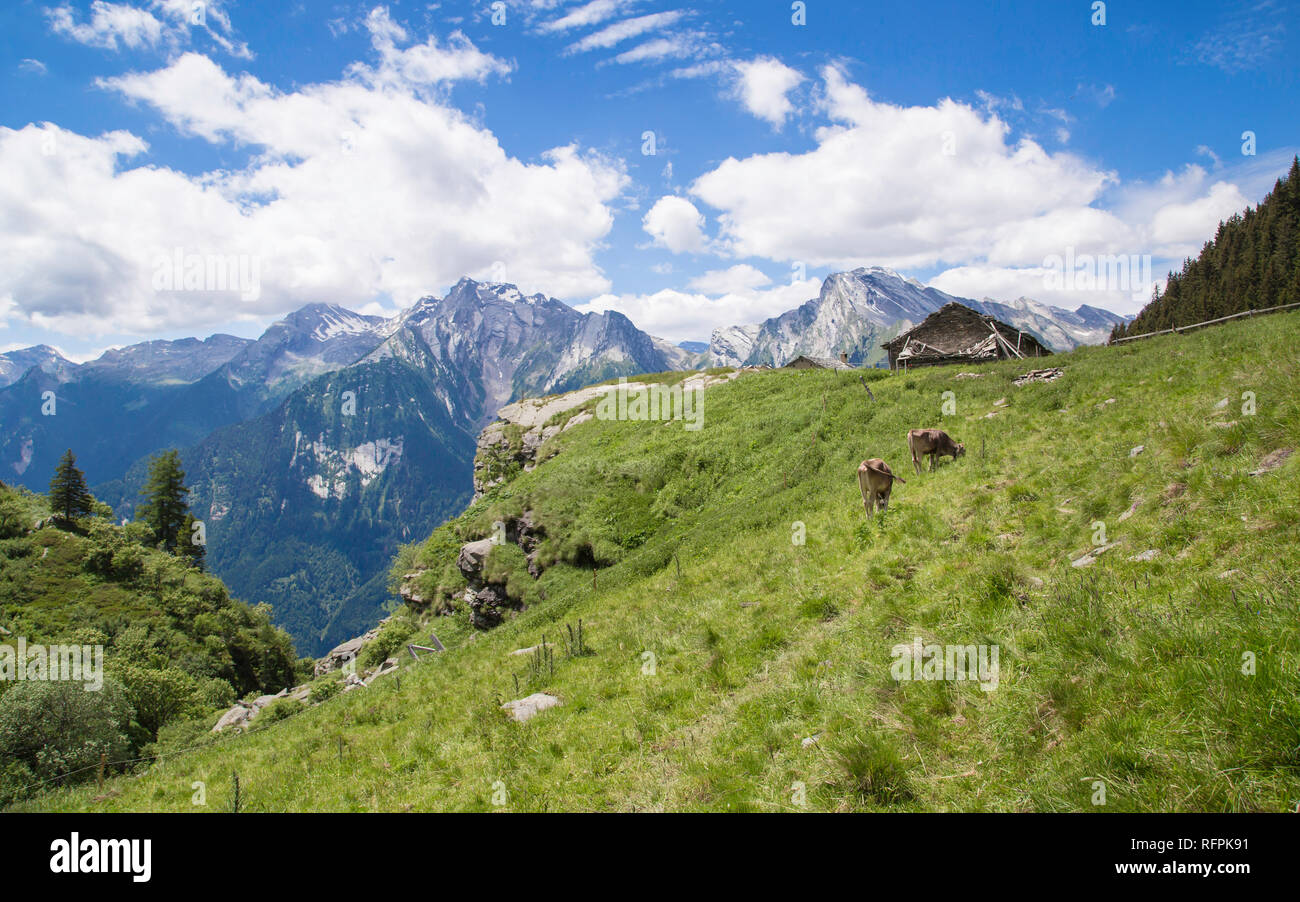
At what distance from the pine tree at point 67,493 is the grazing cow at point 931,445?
118310 millimetres

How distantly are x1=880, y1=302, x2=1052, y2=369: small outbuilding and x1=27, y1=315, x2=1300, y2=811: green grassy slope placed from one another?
19.5 meters

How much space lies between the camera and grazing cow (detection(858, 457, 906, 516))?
15344mm

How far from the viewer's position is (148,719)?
47.0 metres

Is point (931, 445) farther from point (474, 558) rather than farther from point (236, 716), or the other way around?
point (236, 716)

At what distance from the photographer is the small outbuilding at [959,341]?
136ft

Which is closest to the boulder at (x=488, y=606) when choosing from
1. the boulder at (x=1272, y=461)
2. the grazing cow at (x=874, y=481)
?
the grazing cow at (x=874, y=481)

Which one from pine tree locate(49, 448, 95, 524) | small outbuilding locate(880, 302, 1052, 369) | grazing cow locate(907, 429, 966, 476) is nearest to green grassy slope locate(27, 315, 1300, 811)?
grazing cow locate(907, 429, 966, 476)

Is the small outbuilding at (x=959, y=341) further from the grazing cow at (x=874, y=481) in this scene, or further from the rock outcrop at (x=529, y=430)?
the grazing cow at (x=874, y=481)

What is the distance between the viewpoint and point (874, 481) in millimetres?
15586

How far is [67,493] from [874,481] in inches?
4741

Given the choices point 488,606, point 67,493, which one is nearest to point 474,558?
point 488,606

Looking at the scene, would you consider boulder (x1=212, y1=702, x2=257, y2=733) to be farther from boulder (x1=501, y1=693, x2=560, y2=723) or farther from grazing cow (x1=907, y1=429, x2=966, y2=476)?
grazing cow (x1=907, y1=429, x2=966, y2=476)

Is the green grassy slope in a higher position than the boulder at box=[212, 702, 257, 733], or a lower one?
higher
